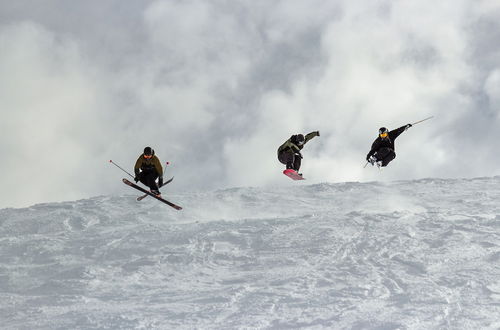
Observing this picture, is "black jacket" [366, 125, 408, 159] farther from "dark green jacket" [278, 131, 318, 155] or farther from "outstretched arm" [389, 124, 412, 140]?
"dark green jacket" [278, 131, 318, 155]

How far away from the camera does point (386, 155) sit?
920 inches

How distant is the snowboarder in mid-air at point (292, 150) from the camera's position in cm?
2208

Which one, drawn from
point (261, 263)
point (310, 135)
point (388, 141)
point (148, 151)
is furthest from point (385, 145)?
point (261, 263)

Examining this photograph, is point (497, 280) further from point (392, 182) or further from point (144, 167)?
point (392, 182)

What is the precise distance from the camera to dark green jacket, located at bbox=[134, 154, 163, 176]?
24000mm

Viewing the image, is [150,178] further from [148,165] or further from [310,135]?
[310,135]

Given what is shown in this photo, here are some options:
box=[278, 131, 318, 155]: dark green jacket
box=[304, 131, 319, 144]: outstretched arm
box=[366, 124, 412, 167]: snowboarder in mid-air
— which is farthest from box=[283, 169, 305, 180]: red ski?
box=[366, 124, 412, 167]: snowboarder in mid-air

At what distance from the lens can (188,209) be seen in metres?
63.5

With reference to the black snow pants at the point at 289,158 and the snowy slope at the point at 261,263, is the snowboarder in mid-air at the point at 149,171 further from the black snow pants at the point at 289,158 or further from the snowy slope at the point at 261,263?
the snowy slope at the point at 261,263

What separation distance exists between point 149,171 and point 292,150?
527cm

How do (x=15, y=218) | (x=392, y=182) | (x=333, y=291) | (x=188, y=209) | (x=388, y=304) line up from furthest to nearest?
(x=392, y=182) → (x=188, y=209) → (x=15, y=218) → (x=333, y=291) → (x=388, y=304)

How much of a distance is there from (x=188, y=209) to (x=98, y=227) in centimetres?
1110

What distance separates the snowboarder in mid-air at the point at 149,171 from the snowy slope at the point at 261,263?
27.2 ft

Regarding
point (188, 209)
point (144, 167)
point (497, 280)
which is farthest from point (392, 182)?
point (144, 167)
